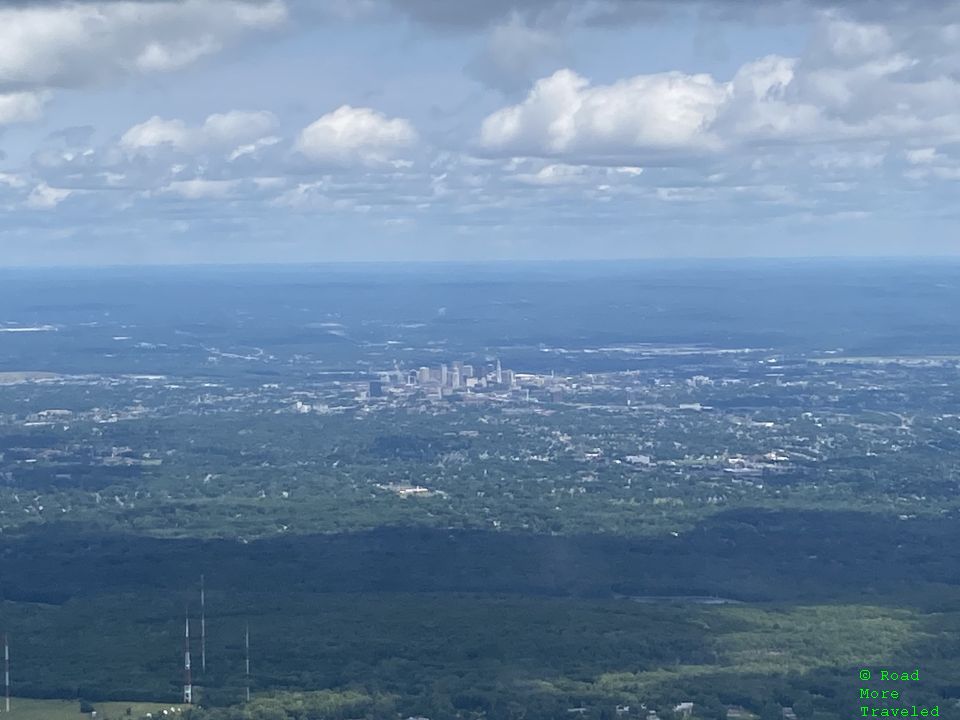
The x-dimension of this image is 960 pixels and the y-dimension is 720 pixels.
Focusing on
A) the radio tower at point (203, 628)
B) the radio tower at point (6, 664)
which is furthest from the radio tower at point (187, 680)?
the radio tower at point (6, 664)

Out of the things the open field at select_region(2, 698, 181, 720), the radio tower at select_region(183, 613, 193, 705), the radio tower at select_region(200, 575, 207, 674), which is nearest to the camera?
the open field at select_region(2, 698, 181, 720)

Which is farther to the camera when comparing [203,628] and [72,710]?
[203,628]

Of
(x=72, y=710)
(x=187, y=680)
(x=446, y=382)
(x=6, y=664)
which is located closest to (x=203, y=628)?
(x=6, y=664)

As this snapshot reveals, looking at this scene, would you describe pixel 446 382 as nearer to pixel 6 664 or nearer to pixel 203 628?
pixel 203 628

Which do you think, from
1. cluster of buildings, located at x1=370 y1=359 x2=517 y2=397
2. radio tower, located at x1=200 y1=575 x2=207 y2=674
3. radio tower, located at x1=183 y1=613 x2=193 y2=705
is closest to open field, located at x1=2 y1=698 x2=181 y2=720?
radio tower, located at x1=183 y1=613 x2=193 y2=705

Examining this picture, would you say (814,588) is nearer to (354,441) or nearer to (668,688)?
(668,688)

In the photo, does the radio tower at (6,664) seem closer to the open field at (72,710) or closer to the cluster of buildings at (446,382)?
the open field at (72,710)

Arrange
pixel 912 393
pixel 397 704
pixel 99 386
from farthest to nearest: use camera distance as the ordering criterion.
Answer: pixel 99 386, pixel 912 393, pixel 397 704

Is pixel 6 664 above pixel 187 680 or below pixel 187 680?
below

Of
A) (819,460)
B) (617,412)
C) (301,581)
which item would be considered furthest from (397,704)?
(617,412)

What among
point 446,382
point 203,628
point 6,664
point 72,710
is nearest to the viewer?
point 72,710

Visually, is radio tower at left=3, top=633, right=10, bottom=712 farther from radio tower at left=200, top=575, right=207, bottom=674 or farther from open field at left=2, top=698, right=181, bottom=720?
radio tower at left=200, top=575, right=207, bottom=674
